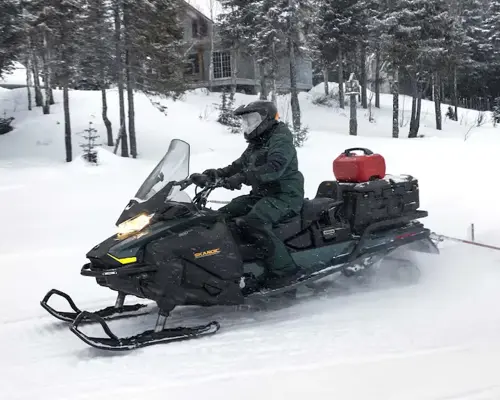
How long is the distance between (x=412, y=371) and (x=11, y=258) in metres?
5.51

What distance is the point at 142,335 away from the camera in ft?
12.9

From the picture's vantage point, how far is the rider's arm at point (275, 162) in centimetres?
456

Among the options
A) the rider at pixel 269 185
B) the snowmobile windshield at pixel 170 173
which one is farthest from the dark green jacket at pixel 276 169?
the snowmobile windshield at pixel 170 173

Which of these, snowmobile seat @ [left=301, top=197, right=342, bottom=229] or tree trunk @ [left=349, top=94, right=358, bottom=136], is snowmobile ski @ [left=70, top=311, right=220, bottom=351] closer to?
snowmobile seat @ [left=301, top=197, right=342, bottom=229]

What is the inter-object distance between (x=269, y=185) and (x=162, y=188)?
1.10 m

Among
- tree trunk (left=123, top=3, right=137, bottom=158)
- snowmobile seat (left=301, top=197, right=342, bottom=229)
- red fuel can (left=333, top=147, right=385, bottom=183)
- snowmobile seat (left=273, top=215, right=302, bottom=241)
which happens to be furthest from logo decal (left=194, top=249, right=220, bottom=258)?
tree trunk (left=123, top=3, right=137, bottom=158)

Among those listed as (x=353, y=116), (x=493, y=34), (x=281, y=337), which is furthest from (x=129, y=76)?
(x=493, y=34)

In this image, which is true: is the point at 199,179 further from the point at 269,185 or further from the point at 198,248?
the point at 269,185

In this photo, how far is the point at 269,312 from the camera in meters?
4.70

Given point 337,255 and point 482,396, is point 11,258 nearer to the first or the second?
point 337,255

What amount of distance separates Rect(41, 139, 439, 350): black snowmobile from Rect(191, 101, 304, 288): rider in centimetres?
11

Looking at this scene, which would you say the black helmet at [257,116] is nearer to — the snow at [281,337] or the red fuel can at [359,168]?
the red fuel can at [359,168]

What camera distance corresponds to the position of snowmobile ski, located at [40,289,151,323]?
428 centimetres

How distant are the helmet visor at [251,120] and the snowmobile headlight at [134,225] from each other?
1.32m
